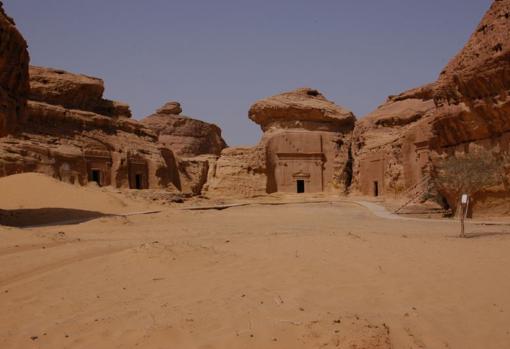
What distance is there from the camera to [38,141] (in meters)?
24.7

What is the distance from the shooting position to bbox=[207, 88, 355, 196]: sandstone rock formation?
1336 inches

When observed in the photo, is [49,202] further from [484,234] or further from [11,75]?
[484,234]

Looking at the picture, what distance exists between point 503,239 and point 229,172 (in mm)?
25889

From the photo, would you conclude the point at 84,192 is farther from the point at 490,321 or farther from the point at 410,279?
the point at 490,321

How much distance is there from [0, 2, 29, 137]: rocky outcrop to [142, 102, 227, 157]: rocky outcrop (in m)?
33.6

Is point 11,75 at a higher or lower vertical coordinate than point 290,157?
higher

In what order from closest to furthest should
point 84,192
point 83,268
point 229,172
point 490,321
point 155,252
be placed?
point 490,321
point 83,268
point 155,252
point 84,192
point 229,172

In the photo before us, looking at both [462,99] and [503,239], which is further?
[462,99]

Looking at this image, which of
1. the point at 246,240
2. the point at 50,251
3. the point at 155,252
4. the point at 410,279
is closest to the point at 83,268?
the point at 155,252

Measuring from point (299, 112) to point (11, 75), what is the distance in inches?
913

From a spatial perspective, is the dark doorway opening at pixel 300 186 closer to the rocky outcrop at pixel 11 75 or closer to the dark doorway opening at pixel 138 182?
the dark doorway opening at pixel 138 182

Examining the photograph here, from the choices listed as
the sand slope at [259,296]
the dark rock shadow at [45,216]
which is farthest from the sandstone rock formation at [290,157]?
the sand slope at [259,296]

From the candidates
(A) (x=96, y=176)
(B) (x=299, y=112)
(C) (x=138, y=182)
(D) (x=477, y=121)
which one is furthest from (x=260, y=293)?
(B) (x=299, y=112)

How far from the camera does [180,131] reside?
52812 millimetres
